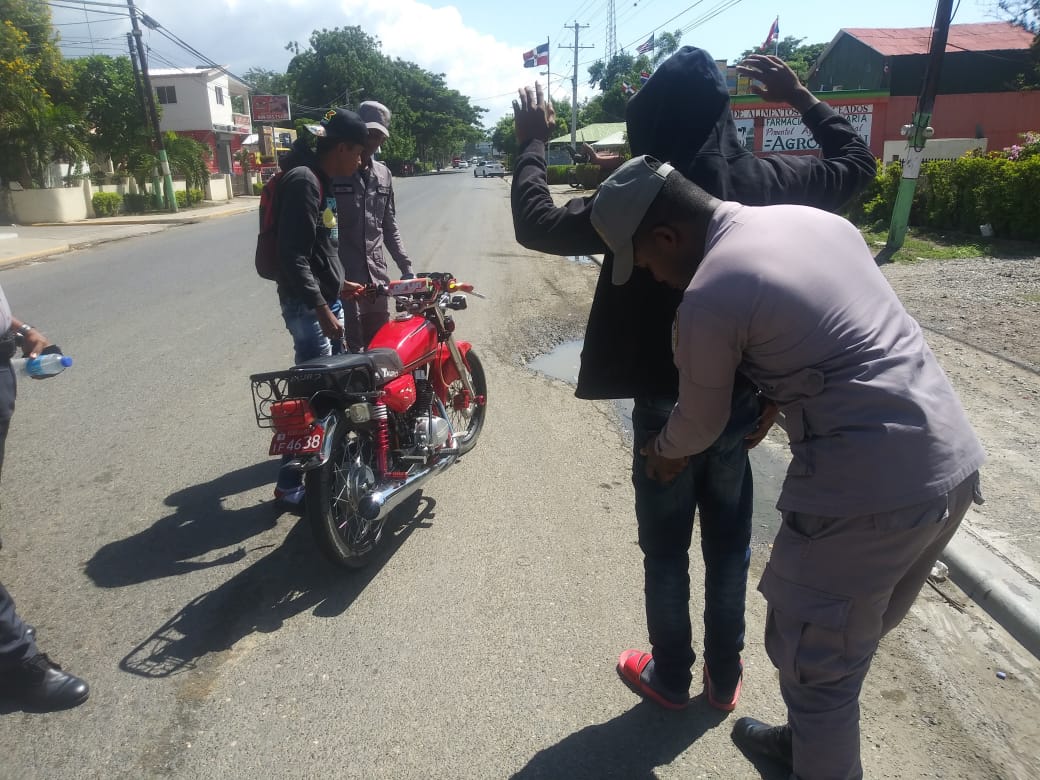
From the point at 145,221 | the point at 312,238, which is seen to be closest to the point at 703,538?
the point at 312,238

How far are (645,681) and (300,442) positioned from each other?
162 centimetres

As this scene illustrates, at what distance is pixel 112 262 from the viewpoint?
13.8m

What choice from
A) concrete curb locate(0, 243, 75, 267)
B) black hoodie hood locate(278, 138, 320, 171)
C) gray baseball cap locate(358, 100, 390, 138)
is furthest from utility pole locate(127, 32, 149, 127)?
black hoodie hood locate(278, 138, 320, 171)

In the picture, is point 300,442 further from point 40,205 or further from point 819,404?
point 40,205

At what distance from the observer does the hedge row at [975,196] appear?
37.9 feet

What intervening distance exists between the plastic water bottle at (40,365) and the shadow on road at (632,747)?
2.15 meters

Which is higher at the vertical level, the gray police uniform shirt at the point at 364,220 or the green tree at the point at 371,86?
the green tree at the point at 371,86

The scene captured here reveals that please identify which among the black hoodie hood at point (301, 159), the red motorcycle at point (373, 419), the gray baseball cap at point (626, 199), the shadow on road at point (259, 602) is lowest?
the shadow on road at point (259, 602)

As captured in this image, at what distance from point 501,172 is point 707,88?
64.6 m

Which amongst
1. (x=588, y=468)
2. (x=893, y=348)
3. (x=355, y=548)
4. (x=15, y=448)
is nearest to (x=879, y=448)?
(x=893, y=348)

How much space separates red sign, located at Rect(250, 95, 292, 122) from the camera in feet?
168

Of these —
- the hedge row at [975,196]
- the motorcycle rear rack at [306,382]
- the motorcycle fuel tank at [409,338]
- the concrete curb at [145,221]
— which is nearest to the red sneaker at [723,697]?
the motorcycle rear rack at [306,382]

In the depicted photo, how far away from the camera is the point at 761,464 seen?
4820 mm

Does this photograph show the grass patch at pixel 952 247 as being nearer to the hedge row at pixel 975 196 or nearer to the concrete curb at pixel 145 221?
the hedge row at pixel 975 196
